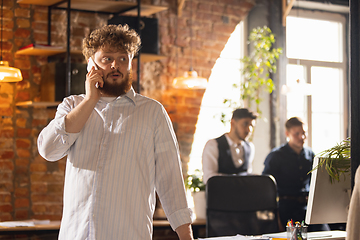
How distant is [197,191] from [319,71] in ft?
8.14

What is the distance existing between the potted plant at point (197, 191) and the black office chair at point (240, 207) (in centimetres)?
113

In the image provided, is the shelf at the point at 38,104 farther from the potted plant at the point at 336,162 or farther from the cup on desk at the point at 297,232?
the potted plant at the point at 336,162

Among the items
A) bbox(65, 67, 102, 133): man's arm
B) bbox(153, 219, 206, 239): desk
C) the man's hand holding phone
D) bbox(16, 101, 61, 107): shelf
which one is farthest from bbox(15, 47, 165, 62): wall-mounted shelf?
bbox(65, 67, 102, 133): man's arm

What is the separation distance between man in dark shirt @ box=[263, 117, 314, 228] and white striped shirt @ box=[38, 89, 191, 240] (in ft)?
7.06

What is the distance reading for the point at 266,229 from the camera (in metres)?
2.76

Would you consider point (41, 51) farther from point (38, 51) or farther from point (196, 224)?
point (196, 224)

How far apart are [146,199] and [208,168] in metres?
2.10

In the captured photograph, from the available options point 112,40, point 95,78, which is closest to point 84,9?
point 112,40

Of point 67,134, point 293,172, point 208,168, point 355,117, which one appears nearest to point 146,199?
point 67,134

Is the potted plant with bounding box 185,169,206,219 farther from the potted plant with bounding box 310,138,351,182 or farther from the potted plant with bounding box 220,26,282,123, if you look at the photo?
the potted plant with bounding box 310,138,351,182

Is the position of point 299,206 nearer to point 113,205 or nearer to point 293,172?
point 293,172

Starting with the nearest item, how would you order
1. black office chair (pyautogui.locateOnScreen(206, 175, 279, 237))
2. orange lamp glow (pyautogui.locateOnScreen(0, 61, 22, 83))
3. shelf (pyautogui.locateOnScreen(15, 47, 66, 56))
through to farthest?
black office chair (pyautogui.locateOnScreen(206, 175, 279, 237)), orange lamp glow (pyautogui.locateOnScreen(0, 61, 22, 83)), shelf (pyautogui.locateOnScreen(15, 47, 66, 56))

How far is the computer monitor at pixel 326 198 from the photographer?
6.39ft

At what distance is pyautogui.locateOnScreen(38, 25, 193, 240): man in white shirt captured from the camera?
1.68 m
